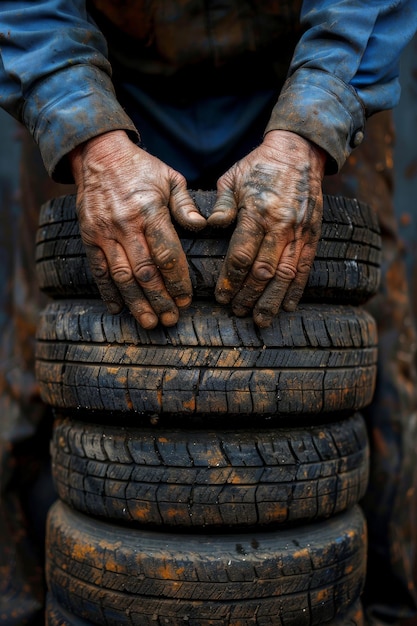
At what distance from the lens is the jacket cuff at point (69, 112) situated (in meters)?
→ 1.05

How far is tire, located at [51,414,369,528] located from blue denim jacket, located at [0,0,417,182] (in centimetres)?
51

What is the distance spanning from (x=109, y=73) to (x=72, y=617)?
3.42ft

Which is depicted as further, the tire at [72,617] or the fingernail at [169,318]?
the tire at [72,617]

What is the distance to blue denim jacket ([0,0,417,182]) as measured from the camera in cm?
106

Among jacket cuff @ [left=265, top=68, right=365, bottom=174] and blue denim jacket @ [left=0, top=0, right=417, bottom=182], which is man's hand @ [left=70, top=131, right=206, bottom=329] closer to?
blue denim jacket @ [left=0, top=0, right=417, bottom=182]

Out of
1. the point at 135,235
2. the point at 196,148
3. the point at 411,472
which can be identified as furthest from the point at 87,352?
the point at 411,472

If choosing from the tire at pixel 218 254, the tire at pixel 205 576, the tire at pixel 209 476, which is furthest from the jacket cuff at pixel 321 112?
the tire at pixel 205 576

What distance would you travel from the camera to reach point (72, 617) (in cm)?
113

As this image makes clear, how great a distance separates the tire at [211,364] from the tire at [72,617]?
1.29 ft

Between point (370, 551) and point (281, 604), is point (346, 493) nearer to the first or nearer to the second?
point (281, 604)

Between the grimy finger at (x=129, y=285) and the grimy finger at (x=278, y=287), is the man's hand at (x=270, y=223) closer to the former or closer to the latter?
the grimy finger at (x=278, y=287)

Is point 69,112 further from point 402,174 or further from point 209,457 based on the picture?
point 402,174

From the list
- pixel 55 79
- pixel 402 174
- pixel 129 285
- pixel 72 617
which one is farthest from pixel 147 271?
pixel 402 174

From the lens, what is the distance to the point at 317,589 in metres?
1.06
